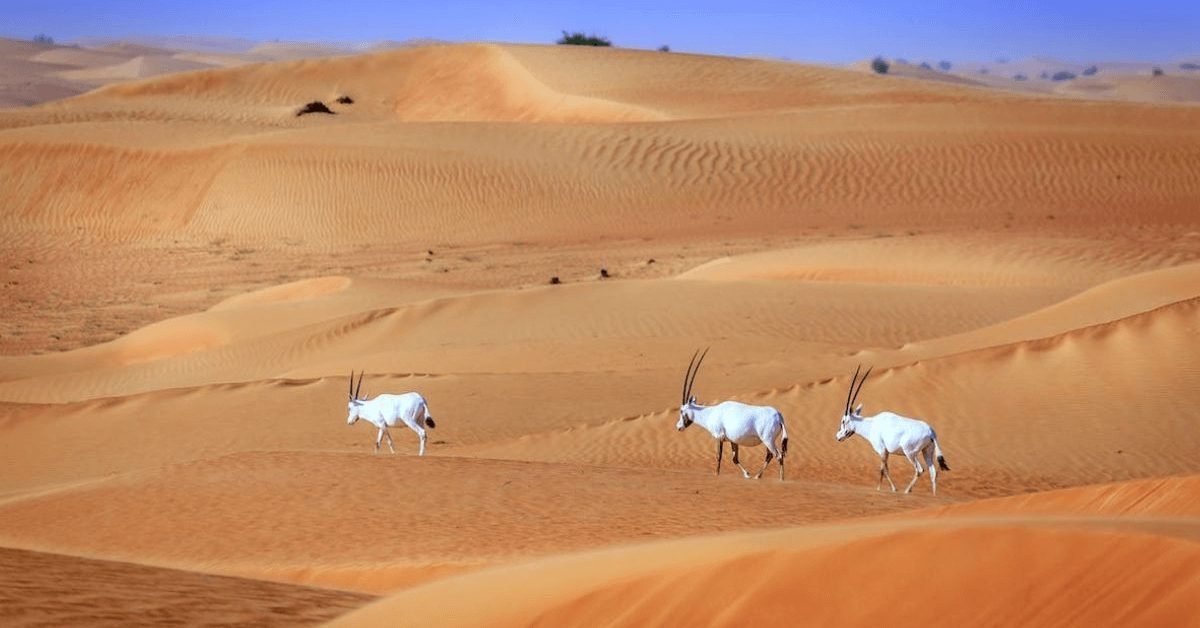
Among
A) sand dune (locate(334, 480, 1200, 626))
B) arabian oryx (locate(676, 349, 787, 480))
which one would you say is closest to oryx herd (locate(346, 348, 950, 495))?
arabian oryx (locate(676, 349, 787, 480))

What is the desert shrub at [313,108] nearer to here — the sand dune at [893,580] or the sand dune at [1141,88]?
the sand dune at [893,580]

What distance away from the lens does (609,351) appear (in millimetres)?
18562

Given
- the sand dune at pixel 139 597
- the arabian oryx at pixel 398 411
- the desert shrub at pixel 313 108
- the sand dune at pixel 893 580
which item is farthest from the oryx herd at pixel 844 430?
the desert shrub at pixel 313 108

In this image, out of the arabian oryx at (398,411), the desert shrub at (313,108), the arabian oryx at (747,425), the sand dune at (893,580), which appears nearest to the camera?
the sand dune at (893,580)

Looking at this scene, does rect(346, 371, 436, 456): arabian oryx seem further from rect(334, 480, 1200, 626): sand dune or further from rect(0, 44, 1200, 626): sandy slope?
rect(334, 480, 1200, 626): sand dune

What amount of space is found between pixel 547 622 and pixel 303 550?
14.4ft

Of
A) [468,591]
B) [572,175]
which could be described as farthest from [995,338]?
[572,175]

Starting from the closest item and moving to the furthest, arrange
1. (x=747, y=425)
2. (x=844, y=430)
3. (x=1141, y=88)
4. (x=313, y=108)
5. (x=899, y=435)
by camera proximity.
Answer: (x=899, y=435)
(x=844, y=430)
(x=747, y=425)
(x=313, y=108)
(x=1141, y=88)

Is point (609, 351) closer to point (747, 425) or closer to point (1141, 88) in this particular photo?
point (747, 425)

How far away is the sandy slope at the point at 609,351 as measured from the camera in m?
5.68

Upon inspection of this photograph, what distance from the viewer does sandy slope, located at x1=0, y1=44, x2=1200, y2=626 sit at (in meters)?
5.68

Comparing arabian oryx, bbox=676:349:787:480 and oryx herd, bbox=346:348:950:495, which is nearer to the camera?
oryx herd, bbox=346:348:950:495

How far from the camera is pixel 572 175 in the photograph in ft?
121

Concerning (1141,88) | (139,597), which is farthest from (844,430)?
(1141,88)
